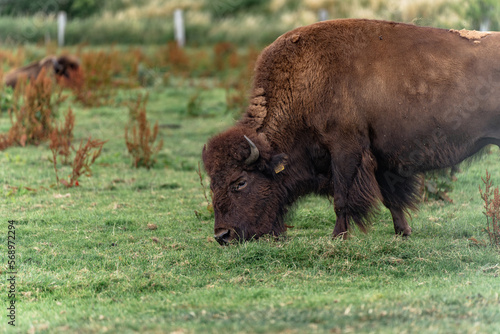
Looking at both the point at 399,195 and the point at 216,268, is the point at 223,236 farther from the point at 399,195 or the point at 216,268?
the point at 399,195

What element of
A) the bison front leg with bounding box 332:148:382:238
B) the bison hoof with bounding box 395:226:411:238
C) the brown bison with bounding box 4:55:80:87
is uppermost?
the brown bison with bounding box 4:55:80:87

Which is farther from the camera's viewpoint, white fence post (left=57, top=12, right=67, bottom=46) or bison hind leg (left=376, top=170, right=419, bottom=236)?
white fence post (left=57, top=12, right=67, bottom=46)

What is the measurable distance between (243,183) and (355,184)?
106cm

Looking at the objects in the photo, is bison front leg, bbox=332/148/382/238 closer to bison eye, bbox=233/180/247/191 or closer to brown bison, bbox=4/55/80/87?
bison eye, bbox=233/180/247/191

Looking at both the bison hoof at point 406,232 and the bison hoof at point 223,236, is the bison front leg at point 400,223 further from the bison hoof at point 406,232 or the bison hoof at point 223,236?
the bison hoof at point 223,236

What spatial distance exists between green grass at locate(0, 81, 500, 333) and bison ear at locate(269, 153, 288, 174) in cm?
63

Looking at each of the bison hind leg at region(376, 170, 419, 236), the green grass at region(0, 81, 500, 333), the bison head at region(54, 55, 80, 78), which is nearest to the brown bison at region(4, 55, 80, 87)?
the bison head at region(54, 55, 80, 78)

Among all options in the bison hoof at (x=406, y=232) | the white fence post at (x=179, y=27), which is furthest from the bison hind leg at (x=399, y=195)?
the white fence post at (x=179, y=27)

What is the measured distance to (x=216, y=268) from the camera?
525cm

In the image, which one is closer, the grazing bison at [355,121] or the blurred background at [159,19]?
the grazing bison at [355,121]

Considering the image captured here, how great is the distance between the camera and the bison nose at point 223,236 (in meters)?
5.68

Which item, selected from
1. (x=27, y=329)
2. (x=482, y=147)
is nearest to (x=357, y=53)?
(x=482, y=147)

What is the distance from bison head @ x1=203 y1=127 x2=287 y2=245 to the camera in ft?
18.9

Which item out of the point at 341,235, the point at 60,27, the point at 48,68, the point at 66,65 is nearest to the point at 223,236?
the point at 341,235
